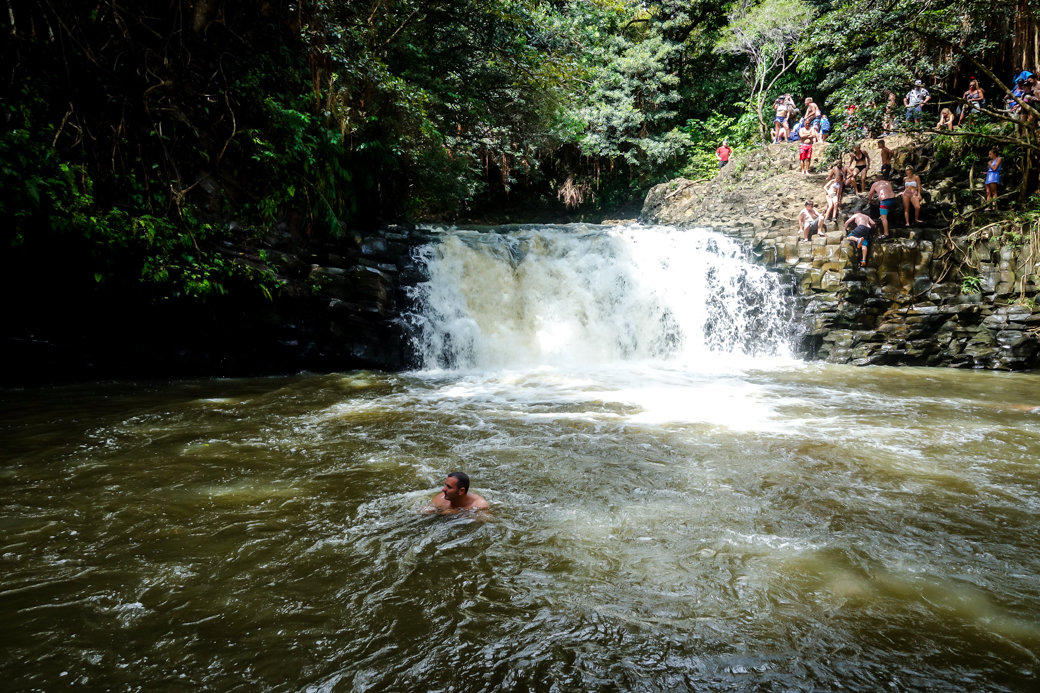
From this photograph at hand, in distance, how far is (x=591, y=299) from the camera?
39.7ft

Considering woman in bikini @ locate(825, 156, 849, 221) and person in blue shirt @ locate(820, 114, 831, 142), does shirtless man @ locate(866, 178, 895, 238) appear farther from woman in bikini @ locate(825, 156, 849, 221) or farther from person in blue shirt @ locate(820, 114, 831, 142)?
person in blue shirt @ locate(820, 114, 831, 142)

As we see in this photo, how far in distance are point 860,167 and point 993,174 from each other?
2593mm

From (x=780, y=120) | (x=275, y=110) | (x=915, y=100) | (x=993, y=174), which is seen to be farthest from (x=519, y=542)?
(x=780, y=120)

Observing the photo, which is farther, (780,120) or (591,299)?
(780,120)

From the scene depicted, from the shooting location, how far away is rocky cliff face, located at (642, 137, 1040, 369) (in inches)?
412

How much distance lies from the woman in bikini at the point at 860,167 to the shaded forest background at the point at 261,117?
5.68 feet

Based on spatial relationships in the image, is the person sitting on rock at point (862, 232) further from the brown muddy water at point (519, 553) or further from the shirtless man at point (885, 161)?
the brown muddy water at point (519, 553)

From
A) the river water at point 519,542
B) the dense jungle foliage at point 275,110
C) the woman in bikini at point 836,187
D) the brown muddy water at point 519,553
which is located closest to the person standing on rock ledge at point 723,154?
the dense jungle foliage at point 275,110

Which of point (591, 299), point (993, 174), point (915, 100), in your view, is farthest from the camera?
point (591, 299)

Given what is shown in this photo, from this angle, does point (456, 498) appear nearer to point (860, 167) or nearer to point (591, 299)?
point (591, 299)

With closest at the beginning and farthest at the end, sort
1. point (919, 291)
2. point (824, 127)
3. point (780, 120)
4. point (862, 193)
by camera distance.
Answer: point (919, 291) → point (862, 193) → point (824, 127) → point (780, 120)

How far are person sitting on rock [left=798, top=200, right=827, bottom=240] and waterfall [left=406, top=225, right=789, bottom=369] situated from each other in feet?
4.27

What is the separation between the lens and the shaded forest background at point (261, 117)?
680cm

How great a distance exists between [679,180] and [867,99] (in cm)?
903
